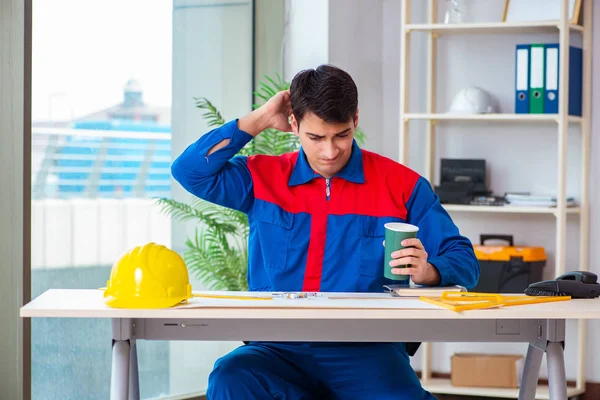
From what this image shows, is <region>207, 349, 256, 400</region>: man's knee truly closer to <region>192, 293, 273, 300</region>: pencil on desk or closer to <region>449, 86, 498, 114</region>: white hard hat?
<region>192, 293, 273, 300</region>: pencil on desk

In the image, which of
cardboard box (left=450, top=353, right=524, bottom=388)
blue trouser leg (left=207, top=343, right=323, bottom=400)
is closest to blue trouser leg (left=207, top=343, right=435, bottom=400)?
blue trouser leg (left=207, top=343, right=323, bottom=400)

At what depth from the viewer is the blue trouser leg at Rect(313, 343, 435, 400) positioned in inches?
79.1

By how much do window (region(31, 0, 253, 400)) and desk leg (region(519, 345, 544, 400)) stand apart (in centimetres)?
175

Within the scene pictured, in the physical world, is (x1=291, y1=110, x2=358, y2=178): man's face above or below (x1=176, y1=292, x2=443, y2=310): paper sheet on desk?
above

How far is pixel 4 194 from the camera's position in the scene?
9.14 feet

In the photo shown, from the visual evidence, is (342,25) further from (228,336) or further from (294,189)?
(228,336)

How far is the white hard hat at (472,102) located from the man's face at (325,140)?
Result: 1.83 meters

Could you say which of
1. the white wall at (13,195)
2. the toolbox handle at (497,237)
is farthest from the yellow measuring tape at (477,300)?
the toolbox handle at (497,237)

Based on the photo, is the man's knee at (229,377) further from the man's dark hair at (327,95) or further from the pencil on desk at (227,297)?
the man's dark hair at (327,95)

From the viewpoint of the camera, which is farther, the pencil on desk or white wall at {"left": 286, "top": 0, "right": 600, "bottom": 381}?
white wall at {"left": 286, "top": 0, "right": 600, "bottom": 381}

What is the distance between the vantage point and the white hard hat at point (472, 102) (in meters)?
3.91

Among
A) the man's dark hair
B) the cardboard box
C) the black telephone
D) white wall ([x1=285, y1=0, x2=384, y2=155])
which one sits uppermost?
white wall ([x1=285, y1=0, x2=384, y2=155])

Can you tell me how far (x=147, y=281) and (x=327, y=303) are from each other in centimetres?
38

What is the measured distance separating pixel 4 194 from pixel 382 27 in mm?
2229
